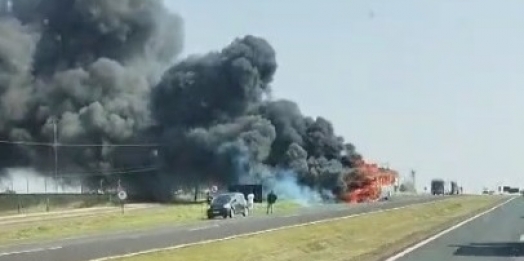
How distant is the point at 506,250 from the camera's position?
3553cm

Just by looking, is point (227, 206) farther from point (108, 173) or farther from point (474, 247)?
point (108, 173)

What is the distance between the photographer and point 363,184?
13950 cm

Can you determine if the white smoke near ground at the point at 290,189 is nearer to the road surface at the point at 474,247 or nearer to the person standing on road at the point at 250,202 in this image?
the person standing on road at the point at 250,202

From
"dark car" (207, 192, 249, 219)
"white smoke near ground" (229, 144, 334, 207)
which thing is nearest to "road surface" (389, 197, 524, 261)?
"dark car" (207, 192, 249, 219)

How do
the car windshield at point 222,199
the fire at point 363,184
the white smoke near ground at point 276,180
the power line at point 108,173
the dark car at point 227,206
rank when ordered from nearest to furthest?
the dark car at point 227,206 → the car windshield at point 222,199 → the white smoke near ground at point 276,180 → the fire at point 363,184 → the power line at point 108,173

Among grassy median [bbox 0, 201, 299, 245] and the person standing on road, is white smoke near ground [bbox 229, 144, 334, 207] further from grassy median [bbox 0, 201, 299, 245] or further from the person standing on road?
grassy median [bbox 0, 201, 299, 245]

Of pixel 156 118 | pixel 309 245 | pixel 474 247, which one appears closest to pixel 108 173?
pixel 156 118

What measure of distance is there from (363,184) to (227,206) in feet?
198

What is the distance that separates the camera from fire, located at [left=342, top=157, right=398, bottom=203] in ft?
450

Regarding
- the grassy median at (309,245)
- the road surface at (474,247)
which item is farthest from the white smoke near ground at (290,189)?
the road surface at (474,247)

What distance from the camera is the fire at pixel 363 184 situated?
13725 centimetres

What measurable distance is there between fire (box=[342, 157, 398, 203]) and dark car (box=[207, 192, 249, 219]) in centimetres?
5108

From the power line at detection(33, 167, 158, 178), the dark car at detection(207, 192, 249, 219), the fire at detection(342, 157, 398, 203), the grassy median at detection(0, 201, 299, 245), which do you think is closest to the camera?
the grassy median at detection(0, 201, 299, 245)

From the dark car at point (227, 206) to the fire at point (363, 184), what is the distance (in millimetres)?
51077
